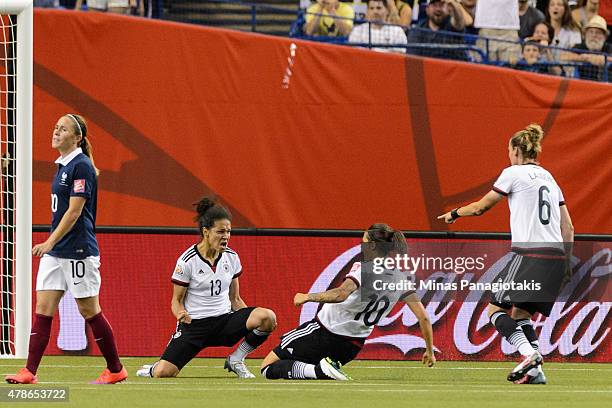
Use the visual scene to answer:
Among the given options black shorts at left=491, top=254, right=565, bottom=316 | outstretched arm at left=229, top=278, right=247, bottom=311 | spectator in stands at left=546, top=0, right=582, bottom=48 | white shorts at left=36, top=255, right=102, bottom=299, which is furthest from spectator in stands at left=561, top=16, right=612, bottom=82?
white shorts at left=36, top=255, right=102, bottom=299

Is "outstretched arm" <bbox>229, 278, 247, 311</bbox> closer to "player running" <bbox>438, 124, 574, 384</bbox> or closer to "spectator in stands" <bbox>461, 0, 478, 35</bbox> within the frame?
"player running" <bbox>438, 124, 574, 384</bbox>

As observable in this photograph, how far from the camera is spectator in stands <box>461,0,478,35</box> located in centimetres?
1694

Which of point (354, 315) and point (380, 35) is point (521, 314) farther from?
point (380, 35)

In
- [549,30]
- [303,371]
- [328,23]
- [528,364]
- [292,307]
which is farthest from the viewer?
[549,30]

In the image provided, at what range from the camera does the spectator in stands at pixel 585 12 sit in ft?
57.1

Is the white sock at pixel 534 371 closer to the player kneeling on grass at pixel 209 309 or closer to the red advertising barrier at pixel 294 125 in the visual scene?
the player kneeling on grass at pixel 209 309

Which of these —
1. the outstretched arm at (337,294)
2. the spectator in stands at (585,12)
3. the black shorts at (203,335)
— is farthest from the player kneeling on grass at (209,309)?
the spectator in stands at (585,12)

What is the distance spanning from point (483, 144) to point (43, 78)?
4835mm

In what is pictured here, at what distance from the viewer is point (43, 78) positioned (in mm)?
14398

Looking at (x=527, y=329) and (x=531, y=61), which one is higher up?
(x=531, y=61)

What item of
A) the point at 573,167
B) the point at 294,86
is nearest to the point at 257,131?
the point at 294,86

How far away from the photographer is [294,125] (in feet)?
47.9

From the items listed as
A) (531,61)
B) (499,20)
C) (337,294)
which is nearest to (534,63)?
(531,61)

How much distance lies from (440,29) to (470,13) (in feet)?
2.70
